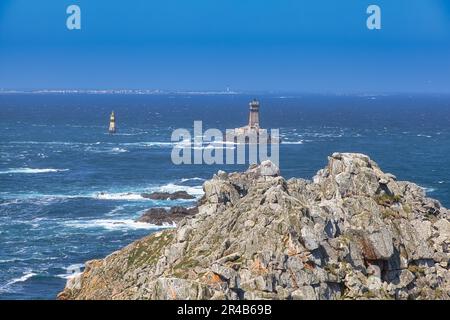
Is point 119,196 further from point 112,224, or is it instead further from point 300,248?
point 300,248

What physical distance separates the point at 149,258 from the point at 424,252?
1714 cm

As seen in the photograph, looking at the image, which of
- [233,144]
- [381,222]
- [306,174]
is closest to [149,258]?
[381,222]

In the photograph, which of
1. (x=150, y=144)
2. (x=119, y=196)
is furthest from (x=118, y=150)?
(x=119, y=196)

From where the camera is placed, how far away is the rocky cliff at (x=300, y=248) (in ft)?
132

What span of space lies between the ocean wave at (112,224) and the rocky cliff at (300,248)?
3550 centimetres

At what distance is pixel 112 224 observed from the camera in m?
94.6

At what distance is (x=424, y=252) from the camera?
157ft

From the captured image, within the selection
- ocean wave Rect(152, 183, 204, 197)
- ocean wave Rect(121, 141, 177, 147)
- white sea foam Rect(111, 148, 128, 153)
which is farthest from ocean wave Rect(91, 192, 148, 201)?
ocean wave Rect(121, 141, 177, 147)

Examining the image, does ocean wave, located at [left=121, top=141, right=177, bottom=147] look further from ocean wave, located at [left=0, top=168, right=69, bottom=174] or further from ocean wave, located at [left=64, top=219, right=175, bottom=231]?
ocean wave, located at [left=64, top=219, right=175, bottom=231]

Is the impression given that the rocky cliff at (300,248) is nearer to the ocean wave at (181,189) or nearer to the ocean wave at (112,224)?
the ocean wave at (112,224)

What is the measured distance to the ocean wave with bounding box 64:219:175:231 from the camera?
9219 cm

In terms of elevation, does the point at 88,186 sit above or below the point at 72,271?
above

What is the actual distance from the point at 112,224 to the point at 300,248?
55.1 m
